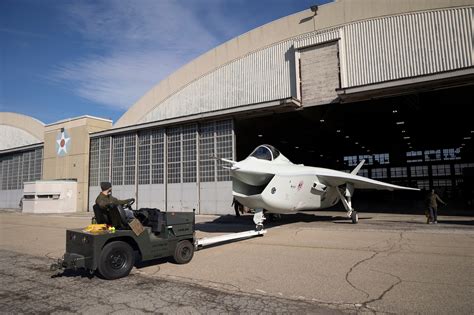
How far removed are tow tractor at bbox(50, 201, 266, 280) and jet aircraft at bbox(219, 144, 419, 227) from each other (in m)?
3.87

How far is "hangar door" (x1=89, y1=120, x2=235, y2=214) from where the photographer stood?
23219 millimetres

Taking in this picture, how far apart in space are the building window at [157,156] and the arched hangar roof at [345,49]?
3793 mm

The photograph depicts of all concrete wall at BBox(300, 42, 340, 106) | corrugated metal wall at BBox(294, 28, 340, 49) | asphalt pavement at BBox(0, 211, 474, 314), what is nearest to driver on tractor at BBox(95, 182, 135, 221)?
asphalt pavement at BBox(0, 211, 474, 314)

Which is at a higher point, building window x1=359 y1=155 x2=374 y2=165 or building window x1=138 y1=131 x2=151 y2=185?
building window x1=359 y1=155 x2=374 y2=165

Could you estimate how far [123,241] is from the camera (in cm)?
688

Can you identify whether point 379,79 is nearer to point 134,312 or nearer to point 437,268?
point 437,268

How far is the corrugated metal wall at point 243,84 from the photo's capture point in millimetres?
23109

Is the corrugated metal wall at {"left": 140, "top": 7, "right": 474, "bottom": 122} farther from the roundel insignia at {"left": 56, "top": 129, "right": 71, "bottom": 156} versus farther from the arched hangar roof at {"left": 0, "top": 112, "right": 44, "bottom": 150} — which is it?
the arched hangar roof at {"left": 0, "top": 112, "right": 44, "bottom": 150}

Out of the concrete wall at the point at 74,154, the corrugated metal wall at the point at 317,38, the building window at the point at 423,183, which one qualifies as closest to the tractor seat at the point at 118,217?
the corrugated metal wall at the point at 317,38

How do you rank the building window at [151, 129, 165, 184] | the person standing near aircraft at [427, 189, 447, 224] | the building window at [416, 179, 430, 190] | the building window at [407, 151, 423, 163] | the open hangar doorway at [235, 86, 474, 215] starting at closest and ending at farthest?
the person standing near aircraft at [427, 189, 447, 224], the open hangar doorway at [235, 86, 474, 215], the building window at [151, 129, 165, 184], the building window at [407, 151, 423, 163], the building window at [416, 179, 430, 190]

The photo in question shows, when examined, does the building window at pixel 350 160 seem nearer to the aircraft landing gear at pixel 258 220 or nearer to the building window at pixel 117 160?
the building window at pixel 117 160

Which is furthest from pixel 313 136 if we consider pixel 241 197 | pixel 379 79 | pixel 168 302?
pixel 168 302

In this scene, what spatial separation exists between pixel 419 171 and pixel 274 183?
5717 centimetres

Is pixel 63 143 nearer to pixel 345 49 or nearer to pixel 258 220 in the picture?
pixel 345 49
